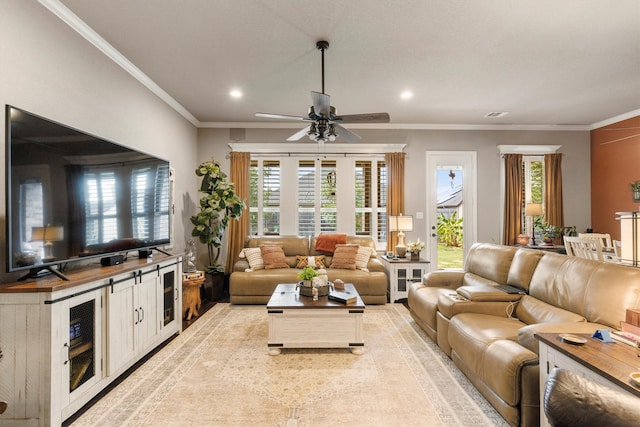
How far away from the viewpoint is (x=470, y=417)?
78.1 inches

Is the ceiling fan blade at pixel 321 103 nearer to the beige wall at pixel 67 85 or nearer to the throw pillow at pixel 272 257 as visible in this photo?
the beige wall at pixel 67 85

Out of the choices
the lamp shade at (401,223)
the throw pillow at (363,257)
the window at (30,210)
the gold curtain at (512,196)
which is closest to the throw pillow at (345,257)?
the throw pillow at (363,257)

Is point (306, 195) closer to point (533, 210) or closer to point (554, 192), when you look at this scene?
point (533, 210)

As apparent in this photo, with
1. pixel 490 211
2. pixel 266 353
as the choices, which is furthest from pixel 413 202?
pixel 266 353

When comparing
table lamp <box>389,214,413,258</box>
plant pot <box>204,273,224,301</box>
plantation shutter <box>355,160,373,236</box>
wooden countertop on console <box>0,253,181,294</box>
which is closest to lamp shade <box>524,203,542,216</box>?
table lamp <box>389,214,413,258</box>

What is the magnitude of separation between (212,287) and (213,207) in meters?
1.26

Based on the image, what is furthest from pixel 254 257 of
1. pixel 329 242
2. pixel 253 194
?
pixel 253 194

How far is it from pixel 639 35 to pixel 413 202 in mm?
3437

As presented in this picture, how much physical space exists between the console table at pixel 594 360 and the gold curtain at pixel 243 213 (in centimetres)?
469

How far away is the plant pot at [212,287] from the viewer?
15.8 feet

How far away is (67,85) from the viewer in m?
2.59

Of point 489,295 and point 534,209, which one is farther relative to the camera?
point 534,209

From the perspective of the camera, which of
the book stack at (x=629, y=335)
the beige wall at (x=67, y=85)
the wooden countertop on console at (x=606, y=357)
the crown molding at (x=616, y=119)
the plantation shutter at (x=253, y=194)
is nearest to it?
the wooden countertop on console at (x=606, y=357)

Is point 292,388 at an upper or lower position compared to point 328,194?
lower
